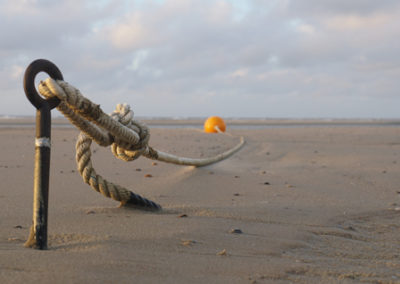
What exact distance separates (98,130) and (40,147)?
62cm

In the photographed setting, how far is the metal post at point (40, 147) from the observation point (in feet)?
5.90

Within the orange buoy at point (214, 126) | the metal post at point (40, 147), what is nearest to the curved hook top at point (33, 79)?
the metal post at point (40, 147)

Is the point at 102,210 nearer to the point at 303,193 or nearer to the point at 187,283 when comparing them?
the point at 187,283

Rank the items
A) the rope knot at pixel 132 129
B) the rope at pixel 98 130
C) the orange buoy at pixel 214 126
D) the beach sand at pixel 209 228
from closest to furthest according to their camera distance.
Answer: the beach sand at pixel 209 228, the rope at pixel 98 130, the rope knot at pixel 132 129, the orange buoy at pixel 214 126

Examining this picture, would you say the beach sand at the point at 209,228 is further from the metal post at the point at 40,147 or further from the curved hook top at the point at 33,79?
the curved hook top at the point at 33,79

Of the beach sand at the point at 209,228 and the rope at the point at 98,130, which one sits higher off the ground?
the rope at the point at 98,130

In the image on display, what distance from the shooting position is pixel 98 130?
2.43 m

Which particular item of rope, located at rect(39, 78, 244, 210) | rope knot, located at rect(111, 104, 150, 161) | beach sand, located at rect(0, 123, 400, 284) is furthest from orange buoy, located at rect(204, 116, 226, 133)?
rope knot, located at rect(111, 104, 150, 161)

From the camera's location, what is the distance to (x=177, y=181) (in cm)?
448

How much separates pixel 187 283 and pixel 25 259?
25.8 inches

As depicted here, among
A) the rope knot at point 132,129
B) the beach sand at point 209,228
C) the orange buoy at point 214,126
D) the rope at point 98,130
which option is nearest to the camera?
the beach sand at point 209,228

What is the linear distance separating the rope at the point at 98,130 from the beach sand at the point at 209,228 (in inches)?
7.6

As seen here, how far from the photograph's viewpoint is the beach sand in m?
1.78

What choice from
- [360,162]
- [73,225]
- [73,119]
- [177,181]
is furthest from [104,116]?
[360,162]
